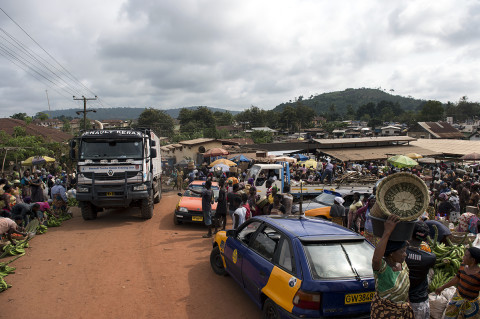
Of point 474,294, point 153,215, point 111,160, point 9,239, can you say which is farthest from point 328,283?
point 153,215

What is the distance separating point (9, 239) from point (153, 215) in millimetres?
5393

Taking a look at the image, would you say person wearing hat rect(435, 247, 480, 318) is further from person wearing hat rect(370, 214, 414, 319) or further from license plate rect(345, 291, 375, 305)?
person wearing hat rect(370, 214, 414, 319)

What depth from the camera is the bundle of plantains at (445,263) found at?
211 inches

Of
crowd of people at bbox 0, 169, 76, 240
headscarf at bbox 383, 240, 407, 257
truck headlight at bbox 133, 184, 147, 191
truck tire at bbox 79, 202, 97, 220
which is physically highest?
headscarf at bbox 383, 240, 407, 257

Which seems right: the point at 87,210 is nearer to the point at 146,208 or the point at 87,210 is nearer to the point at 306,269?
the point at 146,208

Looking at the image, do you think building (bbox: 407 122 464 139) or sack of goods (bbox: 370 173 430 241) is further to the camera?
building (bbox: 407 122 464 139)

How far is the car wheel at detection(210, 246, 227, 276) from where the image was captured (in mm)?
6734

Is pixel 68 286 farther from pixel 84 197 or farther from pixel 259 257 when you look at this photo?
pixel 84 197

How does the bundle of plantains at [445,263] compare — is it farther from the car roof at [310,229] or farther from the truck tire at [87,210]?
the truck tire at [87,210]

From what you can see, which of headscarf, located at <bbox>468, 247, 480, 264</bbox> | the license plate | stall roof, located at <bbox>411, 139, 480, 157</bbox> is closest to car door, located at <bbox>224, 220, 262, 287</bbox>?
the license plate

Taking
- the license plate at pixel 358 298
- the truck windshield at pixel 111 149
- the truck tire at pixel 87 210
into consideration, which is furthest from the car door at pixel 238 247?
the truck tire at pixel 87 210

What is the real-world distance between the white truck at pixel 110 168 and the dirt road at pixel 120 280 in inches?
50.8

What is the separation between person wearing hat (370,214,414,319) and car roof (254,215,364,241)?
132 centimetres

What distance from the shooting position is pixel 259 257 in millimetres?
4906
